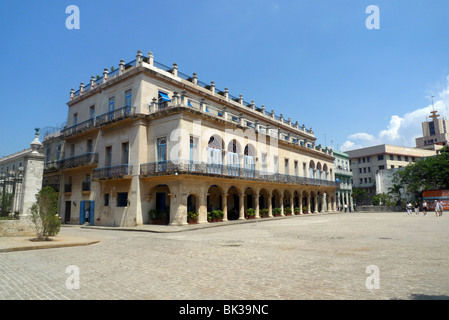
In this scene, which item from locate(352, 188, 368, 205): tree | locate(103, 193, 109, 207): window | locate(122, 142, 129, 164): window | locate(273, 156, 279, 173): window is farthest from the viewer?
locate(352, 188, 368, 205): tree

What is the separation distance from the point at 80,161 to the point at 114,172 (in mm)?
6229

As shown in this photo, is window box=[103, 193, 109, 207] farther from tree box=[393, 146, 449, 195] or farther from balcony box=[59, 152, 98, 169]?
tree box=[393, 146, 449, 195]

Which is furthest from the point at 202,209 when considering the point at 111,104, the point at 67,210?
the point at 67,210

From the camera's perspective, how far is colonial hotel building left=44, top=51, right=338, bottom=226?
2184cm

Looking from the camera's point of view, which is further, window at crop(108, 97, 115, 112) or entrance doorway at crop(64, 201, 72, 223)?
entrance doorway at crop(64, 201, 72, 223)

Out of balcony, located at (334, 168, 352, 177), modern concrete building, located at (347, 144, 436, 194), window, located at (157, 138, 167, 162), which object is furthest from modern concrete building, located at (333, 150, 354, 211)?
window, located at (157, 138, 167, 162)

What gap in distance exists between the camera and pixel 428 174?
43.4m

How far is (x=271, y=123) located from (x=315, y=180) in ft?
33.9

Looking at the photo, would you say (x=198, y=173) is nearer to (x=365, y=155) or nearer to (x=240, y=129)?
(x=240, y=129)

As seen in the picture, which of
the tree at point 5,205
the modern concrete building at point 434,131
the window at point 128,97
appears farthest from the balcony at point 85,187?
the modern concrete building at point 434,131

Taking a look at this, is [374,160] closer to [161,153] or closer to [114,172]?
[161,153]

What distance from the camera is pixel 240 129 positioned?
27453 mm

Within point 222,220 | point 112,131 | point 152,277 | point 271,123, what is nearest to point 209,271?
point 152,277

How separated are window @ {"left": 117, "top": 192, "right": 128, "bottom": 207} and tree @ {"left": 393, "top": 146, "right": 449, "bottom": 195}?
140ft
